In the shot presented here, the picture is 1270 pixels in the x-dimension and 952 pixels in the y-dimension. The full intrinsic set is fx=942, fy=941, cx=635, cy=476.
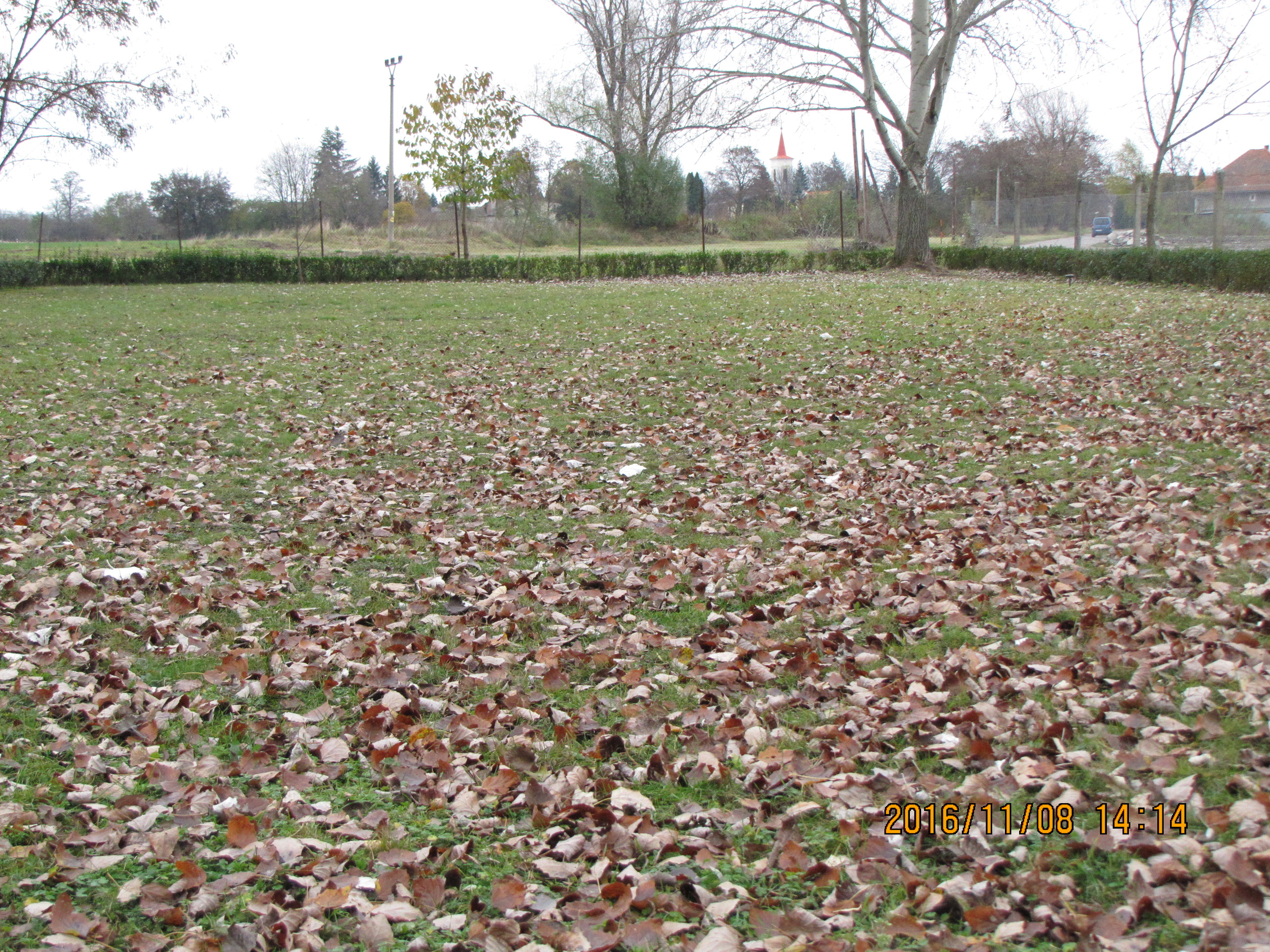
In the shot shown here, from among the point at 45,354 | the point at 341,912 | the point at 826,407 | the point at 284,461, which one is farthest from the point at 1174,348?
the point at 45,354

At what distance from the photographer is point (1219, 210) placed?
19.9 metres

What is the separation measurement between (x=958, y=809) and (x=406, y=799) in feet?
5.27

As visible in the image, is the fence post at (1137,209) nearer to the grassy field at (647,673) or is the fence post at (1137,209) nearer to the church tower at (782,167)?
the grassy field at (647,673)

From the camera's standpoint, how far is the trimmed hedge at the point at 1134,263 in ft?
55.5

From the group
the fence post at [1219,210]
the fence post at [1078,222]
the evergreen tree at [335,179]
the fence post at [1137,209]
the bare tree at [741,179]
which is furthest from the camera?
the bare tree at [741,179]

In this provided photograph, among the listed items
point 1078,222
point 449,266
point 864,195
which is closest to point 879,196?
point 864,195

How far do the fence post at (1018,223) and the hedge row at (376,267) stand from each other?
379 cm

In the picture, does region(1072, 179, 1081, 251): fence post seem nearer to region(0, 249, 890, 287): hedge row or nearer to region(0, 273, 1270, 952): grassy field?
region(0, 249, 890, 287): hedge row

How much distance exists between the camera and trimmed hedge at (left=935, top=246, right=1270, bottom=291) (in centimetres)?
1692

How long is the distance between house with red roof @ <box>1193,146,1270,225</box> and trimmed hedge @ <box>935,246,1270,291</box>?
2074 mm

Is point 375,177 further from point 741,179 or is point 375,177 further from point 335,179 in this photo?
point 741,179

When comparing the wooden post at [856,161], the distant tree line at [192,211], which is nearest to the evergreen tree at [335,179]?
the distant tree line at [192,211]

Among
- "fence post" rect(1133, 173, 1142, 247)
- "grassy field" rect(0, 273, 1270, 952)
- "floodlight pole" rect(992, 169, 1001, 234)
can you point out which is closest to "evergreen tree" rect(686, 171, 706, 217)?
"floodlight pole" rect(992, 169, 1001, 234)

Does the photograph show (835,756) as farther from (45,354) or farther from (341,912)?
(45,354)
